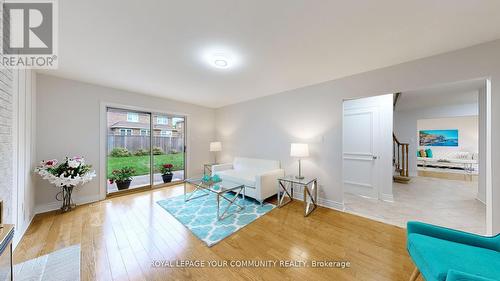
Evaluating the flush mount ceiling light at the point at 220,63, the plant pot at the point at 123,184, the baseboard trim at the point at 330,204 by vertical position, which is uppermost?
the flush mount ceiling light at the point at 220,63

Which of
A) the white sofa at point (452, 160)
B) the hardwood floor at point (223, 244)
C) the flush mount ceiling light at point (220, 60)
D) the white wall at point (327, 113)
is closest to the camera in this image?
the hardwood floor at point (223, 244)

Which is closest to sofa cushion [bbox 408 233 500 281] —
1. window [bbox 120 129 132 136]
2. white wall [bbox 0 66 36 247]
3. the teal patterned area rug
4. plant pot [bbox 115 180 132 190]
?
the teal patterned area rug

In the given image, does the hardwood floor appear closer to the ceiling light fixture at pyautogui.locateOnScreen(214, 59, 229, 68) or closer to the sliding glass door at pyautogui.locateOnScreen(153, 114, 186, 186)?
the sliding glass door at pyautogui.locateOnScreen(153, 114, 186, 186)

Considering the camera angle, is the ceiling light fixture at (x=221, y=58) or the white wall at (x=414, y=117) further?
the white wall at (x=414, y=117)

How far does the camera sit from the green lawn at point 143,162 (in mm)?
3616

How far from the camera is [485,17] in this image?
1.44 meters

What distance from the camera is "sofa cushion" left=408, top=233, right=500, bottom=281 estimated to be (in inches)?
38.7

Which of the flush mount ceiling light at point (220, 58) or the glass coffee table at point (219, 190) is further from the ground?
the flush mount ceiling light at point (220, 58)

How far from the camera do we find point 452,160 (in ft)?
19.8

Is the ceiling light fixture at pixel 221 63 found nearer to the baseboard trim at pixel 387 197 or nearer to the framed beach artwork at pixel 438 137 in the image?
the baseboard trim at pixel 387 197

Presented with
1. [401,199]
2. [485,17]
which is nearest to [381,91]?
[485,17]

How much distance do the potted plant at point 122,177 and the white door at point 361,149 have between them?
481cm

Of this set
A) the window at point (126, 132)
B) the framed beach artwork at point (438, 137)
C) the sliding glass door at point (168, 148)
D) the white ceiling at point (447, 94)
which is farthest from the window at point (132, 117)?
the framed beach artwork at point (438, 137)

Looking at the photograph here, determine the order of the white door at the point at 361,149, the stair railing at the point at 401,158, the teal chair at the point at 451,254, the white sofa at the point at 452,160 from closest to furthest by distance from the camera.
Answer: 1. the teal chair at the point at 451,254
2. the white door at the point at 361,149
3. the stair railing at the point at 401,158
4. the white sofa at the point at 452,160
